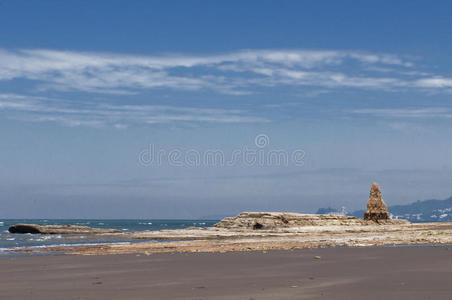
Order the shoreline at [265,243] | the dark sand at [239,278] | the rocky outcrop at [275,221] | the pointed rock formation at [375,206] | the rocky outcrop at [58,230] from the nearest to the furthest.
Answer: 1. the dark sand at [239,278]
2. the shoreline at [265,243]
3. the rocky outcrop at [275,221]
4. the rocky outcrop at [58,230]
5. the pointed rock formation at [375,206]

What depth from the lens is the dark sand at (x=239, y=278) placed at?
51.8 ft

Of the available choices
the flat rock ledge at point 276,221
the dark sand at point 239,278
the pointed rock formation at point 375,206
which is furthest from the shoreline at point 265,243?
the pointed rock formation at point 375,206

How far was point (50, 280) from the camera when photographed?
20641mm

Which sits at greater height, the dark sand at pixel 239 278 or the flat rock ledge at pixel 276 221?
the flat rock ledge at pixel 276 221

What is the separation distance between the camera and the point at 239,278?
19938 millimetres

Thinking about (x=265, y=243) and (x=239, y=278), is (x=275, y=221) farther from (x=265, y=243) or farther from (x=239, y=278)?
(x=239, y=278)

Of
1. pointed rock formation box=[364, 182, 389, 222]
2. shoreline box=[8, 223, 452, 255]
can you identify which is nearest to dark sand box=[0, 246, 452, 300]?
shoreline box=[8, 223, 452, 255]

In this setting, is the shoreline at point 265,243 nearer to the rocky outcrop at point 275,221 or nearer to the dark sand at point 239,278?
the rocky outcrop at point 275,221

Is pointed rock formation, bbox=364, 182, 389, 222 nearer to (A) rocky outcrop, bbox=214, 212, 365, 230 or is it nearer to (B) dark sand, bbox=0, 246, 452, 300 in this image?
(A) rocky outcrop, bbox=214, 212, 365, 230

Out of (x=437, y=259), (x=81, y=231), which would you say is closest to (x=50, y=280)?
(x=437, y=259)

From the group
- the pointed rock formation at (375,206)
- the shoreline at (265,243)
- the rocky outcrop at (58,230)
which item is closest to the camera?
the shoreline at (265,243)

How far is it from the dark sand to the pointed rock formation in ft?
273

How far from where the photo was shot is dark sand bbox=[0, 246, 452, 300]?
15.8 metres

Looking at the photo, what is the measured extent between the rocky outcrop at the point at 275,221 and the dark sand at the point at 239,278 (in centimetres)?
6413
